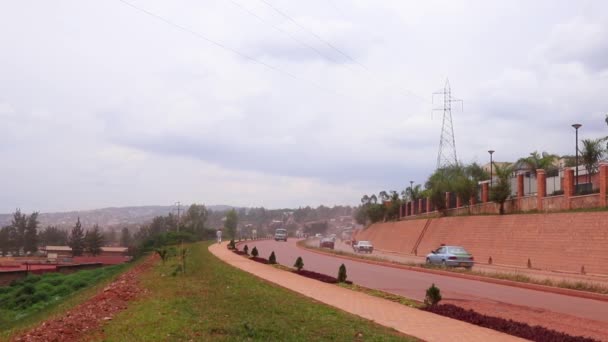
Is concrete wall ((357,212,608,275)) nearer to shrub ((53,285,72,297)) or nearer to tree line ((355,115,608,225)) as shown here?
tree line ((355,115,608,225))

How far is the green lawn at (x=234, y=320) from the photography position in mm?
8539

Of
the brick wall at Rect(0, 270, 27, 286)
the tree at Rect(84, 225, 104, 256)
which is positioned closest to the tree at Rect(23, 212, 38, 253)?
the tree at Rect(84, 225, 104, 256)

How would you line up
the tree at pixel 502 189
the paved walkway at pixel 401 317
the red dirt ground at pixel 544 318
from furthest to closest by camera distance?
the tree at pixel 502 189, the red dirt ground at pixel 544 318, the paved walkway at pixel 401 317

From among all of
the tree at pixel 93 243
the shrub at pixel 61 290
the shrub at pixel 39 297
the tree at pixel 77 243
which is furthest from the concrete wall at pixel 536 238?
the tree at pixel 77 243

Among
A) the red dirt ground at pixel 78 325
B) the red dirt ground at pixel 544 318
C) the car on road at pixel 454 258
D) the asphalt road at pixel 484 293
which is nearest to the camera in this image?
the red dirt ground at pixel 78 325

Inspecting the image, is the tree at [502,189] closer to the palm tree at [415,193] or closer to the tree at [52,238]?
the palm tree at [415,193]

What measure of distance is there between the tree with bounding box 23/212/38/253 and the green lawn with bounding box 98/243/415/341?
90.9m

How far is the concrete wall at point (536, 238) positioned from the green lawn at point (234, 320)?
18328mm

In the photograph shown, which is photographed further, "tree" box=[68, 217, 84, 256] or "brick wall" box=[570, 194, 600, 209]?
"tree" box=[68, 217, 84, 256]

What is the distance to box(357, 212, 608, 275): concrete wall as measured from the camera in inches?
1081

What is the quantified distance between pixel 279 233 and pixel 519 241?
2335 inches

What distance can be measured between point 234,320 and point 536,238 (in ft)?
87.1

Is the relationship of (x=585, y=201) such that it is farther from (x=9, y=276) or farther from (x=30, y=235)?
(x=30, y=235)

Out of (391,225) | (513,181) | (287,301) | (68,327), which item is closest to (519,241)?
(513,181)
